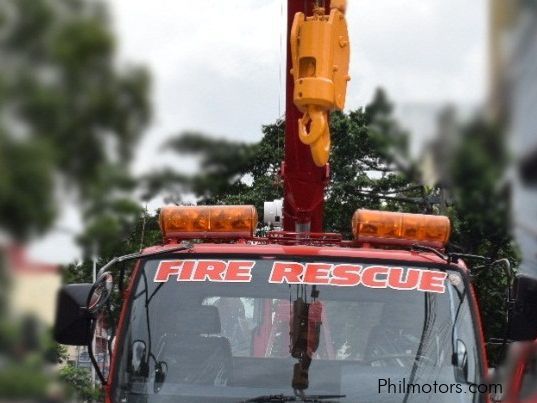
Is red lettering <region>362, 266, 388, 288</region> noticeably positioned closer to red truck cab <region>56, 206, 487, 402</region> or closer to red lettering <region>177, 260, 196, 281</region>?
red truck cab <region>56, 206, 487, 402</region>

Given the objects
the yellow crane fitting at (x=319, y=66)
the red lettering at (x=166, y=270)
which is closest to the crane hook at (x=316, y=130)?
the yellow crane fitting at (x=319, y=66)

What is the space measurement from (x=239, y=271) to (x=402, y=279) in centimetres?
72

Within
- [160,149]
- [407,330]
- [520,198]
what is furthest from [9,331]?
[407,330]

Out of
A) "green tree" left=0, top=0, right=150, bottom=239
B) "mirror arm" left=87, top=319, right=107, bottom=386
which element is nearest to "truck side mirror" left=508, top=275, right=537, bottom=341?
"mirror arm" left=87, top=319, right=107, bottom=386

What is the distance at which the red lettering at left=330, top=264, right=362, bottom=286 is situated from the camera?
335cm

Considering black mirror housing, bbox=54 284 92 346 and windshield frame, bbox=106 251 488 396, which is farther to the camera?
windshield frame, bbox=106 251 488 396

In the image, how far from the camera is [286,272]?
3.38m

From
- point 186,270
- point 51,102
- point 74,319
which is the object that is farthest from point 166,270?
point 51,102

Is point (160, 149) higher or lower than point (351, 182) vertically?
lower

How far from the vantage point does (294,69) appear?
12.7ft

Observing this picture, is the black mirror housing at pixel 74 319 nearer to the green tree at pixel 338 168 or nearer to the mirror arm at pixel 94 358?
the mirror arm at pixel 94 358

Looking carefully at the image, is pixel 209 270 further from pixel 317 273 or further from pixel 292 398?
pixel 292 398

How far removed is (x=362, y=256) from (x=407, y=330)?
0.41 m

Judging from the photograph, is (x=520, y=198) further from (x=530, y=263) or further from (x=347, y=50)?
(x=347, y=50)
